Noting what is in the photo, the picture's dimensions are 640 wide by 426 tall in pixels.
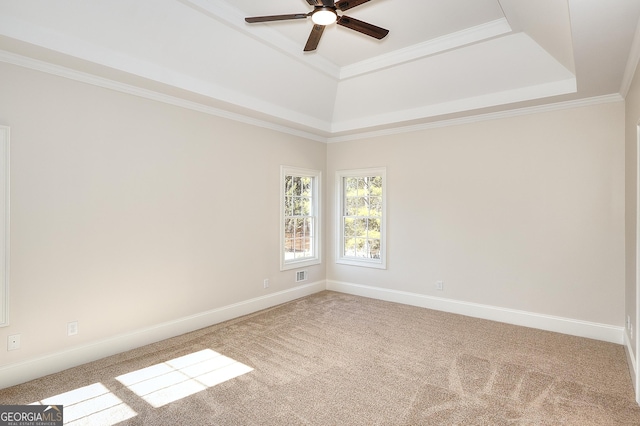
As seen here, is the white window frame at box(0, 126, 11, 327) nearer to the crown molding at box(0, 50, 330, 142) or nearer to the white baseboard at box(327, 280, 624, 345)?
the crown molding at box(0, 50, 330, 142)

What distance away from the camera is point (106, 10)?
9.01 ft

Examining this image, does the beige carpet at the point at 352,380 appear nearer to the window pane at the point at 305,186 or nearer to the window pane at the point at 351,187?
the window pane at the point at 305,186

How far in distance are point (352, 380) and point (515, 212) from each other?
2.99 m

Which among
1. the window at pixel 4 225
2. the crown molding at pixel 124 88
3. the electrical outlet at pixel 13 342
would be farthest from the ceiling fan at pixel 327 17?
the electrical outlet at pixel 13 342

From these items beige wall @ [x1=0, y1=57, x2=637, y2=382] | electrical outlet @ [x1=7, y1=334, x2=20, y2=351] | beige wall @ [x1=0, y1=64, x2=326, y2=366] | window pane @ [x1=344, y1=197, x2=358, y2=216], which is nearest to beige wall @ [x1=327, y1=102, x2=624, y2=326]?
beige wall @ [x1=0, y1=57, x2=637, y2=382]

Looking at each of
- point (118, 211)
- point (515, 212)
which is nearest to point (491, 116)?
point (515, 212)

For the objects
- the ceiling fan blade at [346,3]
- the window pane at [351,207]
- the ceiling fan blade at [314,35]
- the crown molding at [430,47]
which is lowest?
the window pane at [351,207]

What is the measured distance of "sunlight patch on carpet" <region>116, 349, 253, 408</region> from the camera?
2643 mm

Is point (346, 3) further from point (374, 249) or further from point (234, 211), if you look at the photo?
point (374, 249)

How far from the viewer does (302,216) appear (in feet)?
18.6

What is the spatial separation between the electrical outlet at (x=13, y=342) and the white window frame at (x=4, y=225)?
0.44ft

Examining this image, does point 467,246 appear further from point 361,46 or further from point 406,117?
point 361,46

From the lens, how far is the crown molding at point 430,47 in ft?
11.2

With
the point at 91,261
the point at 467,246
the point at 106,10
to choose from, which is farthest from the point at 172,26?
the point at 467,246
